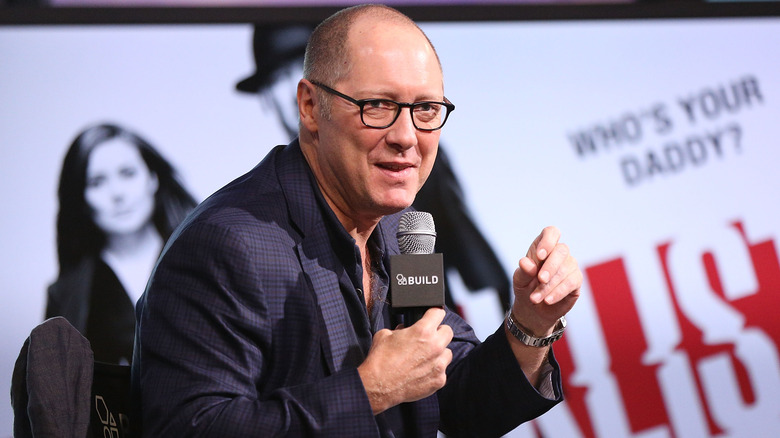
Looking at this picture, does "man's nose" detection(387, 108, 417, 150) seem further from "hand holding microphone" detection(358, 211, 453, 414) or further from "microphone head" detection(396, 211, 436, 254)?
"hand holding microphone" detection(358, 211, 453, 414)

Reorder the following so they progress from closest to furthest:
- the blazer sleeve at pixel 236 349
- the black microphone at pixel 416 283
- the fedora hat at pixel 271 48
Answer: the blazer sleeve at pixel 236 349 → the black microphone at pixel 416 283 → the fedora hat at pixel 271 48

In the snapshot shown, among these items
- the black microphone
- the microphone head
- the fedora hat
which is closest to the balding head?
the microphone head

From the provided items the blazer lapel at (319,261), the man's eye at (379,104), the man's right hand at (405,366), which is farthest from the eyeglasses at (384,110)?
the man's right hand at (405,366)

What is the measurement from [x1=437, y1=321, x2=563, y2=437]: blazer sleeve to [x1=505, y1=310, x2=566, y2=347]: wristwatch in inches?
1.2

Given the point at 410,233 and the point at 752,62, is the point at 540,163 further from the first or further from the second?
the point at 410,233

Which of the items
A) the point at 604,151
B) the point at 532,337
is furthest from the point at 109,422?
the point at 604,151

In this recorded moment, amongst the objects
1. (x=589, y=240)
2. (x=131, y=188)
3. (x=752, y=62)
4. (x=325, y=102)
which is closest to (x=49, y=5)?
(x=131, y=188)

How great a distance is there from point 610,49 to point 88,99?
82.9 inches

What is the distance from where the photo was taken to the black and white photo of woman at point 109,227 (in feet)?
9.84

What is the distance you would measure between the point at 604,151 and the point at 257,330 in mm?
2221

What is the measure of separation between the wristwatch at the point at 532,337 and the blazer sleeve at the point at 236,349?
0.48 m

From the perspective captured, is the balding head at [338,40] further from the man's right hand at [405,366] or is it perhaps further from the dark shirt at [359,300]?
the man's right hand at [405,366]

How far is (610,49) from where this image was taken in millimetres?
3439

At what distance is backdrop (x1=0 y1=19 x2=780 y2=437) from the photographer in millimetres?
3061
